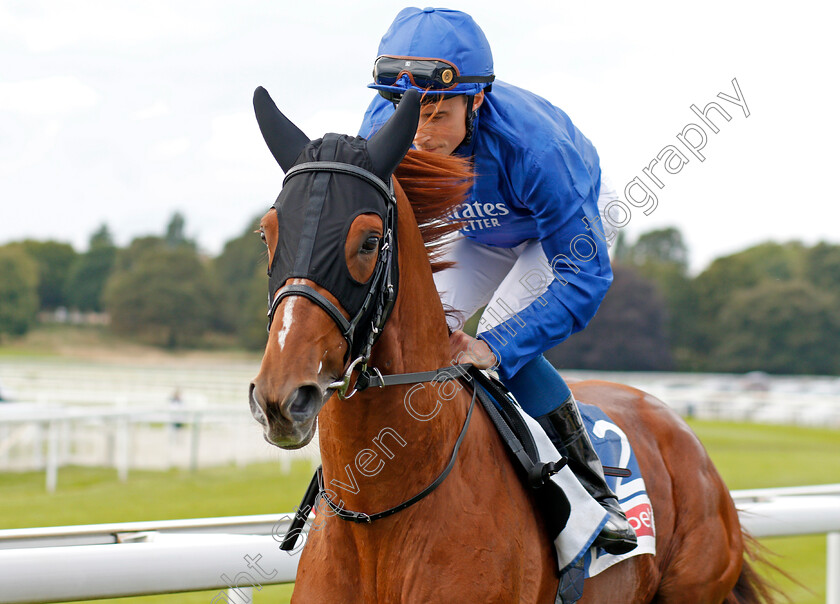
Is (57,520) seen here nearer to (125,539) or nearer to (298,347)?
(125,539)

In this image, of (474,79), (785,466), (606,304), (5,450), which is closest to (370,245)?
(474,79)

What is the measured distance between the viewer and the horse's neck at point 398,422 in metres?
1.99

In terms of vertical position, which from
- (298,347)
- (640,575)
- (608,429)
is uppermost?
(298,347)

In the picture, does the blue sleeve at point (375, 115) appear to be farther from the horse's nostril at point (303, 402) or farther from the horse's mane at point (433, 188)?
the horse's nostril at point (303, 402)

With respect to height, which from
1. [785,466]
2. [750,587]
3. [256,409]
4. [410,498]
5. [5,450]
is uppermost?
[256,409]

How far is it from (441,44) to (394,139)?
58 centimetres

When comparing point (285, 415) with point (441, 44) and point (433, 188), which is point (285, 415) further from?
point (441, 44)

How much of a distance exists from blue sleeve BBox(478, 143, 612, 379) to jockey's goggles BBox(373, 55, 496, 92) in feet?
1.11

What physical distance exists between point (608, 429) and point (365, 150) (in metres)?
1.49

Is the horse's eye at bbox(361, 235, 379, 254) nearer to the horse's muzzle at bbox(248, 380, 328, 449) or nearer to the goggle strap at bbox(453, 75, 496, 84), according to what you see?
the horse's muzzle at bbox(248, 380, 328, 449)

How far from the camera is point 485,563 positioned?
6.63ft

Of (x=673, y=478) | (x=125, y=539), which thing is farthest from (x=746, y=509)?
(x=125, y=539)

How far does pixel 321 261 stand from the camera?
1729mm

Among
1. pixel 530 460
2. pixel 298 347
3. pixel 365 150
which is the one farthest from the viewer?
pixel 530 460
